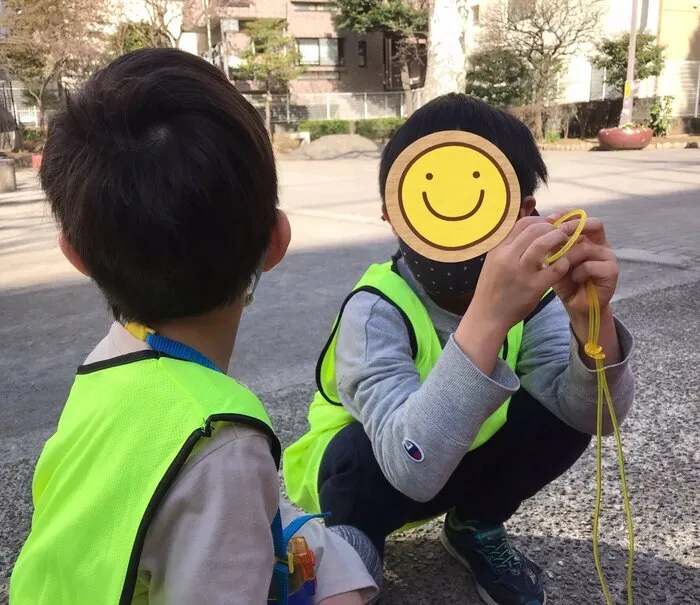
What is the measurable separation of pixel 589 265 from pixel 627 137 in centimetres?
1582

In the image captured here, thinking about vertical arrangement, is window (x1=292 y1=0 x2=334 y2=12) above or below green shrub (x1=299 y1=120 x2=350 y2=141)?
above

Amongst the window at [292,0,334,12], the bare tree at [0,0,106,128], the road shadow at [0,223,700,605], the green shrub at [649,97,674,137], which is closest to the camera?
the road shadow at [0,223,700,605]

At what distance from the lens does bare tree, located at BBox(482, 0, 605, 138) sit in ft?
60.4

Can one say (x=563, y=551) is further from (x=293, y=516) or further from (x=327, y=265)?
(x=327, y=265)

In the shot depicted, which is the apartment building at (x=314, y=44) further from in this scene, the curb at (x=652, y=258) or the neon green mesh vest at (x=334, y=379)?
the neon green mesh vest at (x=334, y=379)

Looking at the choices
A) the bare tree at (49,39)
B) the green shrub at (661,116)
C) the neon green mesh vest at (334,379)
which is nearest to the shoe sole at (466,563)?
the neon green mesh vest at (334,379)

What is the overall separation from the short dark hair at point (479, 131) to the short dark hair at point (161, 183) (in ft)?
1.67

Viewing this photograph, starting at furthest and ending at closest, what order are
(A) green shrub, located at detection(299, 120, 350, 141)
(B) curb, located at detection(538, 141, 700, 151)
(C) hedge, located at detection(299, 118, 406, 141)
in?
(A) green shrub, located at detection(299, 120, 350, 141)
(C) hedge, located at detection(299, 118, 406, 141)
(B) curb, located at detection(538, 141, 700, 151)

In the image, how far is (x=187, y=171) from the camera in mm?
891

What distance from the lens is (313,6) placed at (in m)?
25.8

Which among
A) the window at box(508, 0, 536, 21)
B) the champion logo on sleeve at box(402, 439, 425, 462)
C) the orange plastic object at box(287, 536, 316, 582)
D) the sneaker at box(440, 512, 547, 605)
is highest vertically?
the window at box(508, 0, 536, 21)

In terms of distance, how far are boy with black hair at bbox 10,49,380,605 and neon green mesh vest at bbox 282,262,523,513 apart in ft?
1.59

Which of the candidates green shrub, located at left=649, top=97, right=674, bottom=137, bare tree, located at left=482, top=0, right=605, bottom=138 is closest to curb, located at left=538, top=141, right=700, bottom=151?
bare tree, located at left=482, top=0, right=605, bottom=138

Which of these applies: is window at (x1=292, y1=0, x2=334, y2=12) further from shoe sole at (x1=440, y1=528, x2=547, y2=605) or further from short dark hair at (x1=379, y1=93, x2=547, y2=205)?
shoe sole at (x1=440, y1=528, x2=547, y2=605)
